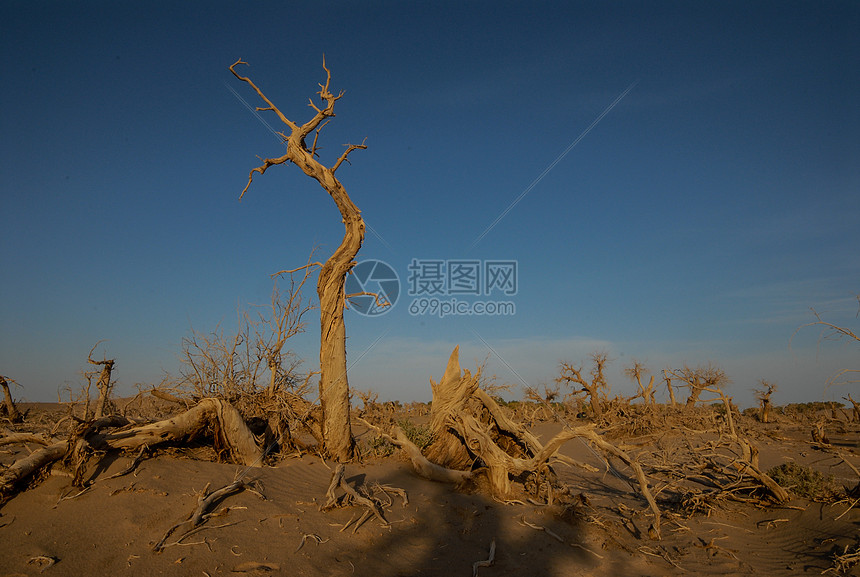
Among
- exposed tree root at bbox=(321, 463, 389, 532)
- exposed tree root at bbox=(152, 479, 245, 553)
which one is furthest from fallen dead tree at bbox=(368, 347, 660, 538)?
exposed tree root at bbox=(152, 479, 245, 553)

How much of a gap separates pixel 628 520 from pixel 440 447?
2977 mm

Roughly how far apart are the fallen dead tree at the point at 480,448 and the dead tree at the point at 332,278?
105 cm

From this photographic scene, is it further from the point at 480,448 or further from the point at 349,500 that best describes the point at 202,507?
the point at 480,448

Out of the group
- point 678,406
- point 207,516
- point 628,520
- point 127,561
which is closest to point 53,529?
point 127,561

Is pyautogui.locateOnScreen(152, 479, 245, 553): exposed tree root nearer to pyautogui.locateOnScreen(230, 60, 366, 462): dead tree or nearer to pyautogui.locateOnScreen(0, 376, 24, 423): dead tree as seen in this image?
pyautogui.locateOnScreen(230, 60, 366, 462): dead tree

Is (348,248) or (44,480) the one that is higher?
(348,248)

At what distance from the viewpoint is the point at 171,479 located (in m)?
5.52

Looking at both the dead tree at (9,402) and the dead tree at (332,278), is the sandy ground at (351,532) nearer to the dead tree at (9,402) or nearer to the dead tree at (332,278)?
the dead tree at (332,278)

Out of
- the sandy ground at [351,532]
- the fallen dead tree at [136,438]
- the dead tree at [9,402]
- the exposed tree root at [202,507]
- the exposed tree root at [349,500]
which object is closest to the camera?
the sandy ground at [351,532]

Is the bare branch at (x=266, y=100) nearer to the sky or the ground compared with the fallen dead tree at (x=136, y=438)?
nearer to the sky

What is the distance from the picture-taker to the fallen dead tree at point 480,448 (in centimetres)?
687

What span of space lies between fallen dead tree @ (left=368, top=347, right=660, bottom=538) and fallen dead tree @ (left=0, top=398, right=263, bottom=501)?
2635mm

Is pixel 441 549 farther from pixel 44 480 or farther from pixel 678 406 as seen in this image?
pixel 678 406

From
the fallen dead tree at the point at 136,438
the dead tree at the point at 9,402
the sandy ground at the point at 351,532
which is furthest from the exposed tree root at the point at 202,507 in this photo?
the dead tree at the point at 9,402
